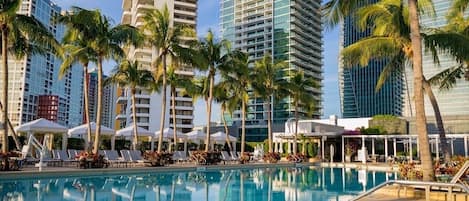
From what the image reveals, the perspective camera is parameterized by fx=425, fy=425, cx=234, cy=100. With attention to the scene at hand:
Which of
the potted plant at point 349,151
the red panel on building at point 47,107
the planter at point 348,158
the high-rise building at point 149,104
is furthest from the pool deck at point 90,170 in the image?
the red panel on building at point 47,107

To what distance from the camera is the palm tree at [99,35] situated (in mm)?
19000

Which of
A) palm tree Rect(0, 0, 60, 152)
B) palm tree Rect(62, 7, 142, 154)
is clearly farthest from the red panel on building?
palm tree Rect(0, 0, 60, 152)

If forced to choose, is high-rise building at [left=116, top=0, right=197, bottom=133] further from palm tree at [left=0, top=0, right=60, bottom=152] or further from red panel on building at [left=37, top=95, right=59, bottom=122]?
palm tree at [left=0, top=0, right=60, bottom=152]

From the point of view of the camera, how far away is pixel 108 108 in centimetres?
11694

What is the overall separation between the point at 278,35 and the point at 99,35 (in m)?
75.3

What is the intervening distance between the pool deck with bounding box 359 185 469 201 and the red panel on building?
103857 mm

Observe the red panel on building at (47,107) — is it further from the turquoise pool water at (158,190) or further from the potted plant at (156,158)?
the turquoise pool water at (158,190)

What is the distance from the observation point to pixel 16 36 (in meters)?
16.9

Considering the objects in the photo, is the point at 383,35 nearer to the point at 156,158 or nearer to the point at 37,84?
the point at 156,158

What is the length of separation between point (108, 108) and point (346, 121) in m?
88.2

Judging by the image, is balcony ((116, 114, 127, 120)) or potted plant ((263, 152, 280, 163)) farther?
balcony ((116, 114, 127, 120))

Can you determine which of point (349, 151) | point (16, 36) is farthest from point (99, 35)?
point (349, 151)

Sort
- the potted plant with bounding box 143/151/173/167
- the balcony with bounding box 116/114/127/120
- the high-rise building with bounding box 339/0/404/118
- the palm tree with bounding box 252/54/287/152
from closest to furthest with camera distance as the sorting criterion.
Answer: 1. the potted plant with bounding box 143/151/173/167
2. the palm tree with bounding box 252/54/287/152
3. the high-rise building with bounding box 339/0/404/118
4. the balcony with bounding box 116/114/127/120

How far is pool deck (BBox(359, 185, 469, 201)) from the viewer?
30.2ft
